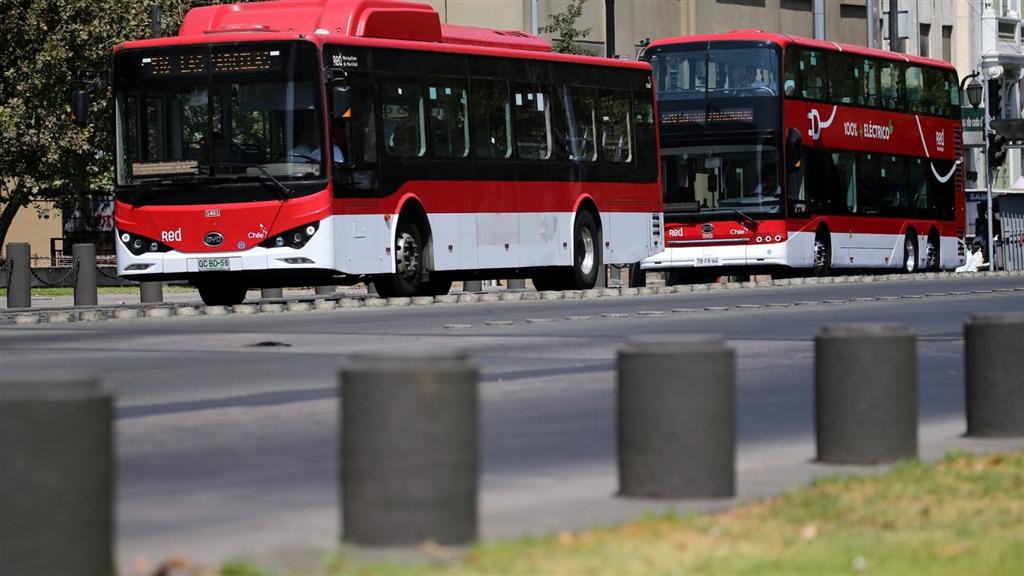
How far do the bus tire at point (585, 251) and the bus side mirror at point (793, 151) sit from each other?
8535mm

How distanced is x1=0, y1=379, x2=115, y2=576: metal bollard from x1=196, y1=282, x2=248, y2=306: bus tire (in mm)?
24236

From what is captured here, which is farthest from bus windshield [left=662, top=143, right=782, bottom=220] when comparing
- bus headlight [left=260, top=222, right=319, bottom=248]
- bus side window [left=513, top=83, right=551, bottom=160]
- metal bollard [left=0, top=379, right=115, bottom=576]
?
metal bollard [left=0, top=379, right=115, bottom=576]

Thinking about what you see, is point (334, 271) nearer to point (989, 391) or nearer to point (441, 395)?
point (989, 391)

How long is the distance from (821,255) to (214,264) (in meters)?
17.8

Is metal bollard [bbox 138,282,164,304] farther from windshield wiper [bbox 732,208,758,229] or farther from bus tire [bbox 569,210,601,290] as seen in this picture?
windshield wiper [bbox 732,208,758,229]

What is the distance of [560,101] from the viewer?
33.3 meters

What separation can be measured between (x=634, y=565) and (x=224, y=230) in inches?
823

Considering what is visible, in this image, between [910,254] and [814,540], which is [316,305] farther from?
[910,254]

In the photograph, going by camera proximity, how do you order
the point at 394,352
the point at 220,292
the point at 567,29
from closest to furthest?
1. the point at 394,352
2. the point at 220,292
3. the point at 567,29

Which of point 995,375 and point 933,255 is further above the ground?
point 933,255

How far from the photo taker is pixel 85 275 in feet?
111

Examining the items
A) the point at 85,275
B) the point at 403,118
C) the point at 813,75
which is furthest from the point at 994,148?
the point at 403,118

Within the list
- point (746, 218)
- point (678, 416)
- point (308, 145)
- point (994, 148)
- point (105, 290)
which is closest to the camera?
point (678, 416)

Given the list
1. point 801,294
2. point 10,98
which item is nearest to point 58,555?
point 801,294
